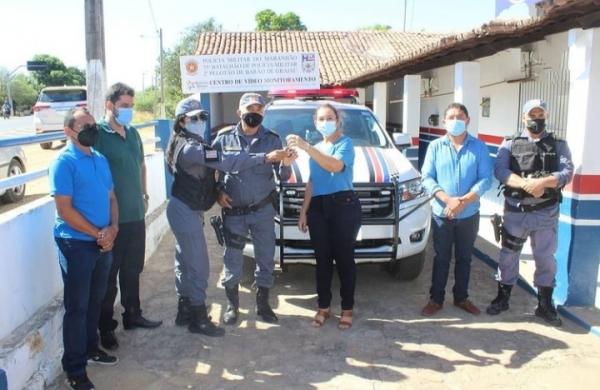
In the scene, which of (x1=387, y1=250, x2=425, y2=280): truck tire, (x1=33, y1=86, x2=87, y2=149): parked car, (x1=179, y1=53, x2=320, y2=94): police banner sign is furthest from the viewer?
(x1=33, y1=86, x2=87, y2=149): parked car

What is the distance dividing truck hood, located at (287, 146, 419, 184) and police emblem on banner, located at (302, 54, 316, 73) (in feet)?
19.4

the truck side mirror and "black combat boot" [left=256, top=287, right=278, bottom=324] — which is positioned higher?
the truck side mirror

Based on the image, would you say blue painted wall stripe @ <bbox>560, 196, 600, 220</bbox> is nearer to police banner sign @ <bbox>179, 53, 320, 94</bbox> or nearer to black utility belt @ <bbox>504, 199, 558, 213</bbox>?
black utility belt @ <bbox>504, 199, 558, 213</bbox>

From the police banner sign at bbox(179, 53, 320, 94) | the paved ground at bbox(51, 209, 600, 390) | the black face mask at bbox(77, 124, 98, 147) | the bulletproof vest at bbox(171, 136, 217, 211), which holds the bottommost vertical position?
the paved ground at bbox(51, 209, 600, 390)

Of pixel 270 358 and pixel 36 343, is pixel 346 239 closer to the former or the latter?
pixel 270 358

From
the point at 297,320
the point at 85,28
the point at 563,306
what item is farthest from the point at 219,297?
the point at 85,28

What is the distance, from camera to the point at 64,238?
3.08 m

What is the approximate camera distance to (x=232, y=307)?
4363mm

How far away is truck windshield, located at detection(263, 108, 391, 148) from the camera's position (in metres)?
5.70

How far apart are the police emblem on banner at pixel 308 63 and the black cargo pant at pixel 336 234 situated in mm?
7277

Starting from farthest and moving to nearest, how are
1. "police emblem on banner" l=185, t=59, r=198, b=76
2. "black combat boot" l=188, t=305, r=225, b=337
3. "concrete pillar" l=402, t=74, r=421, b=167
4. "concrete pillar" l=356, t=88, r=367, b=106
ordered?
"concrete pillar" l=356, t=88, r=367, b=106
"police emblem on banner" l=185, t=59, r=198, b=76
"concrete pillar" l=402, t=74, r=421, b=167
"black combat boot" l=188, t=305, r=225, b=337

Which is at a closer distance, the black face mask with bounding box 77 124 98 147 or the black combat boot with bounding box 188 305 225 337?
the black face mask with bounding box 77 124 98 147

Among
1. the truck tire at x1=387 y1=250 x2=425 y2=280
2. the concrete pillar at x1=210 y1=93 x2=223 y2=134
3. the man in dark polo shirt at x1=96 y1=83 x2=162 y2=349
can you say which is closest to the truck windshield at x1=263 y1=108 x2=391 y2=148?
the truck tire at x1=387 y1=250 x2=425 y2=280

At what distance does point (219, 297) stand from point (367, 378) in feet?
6.25
